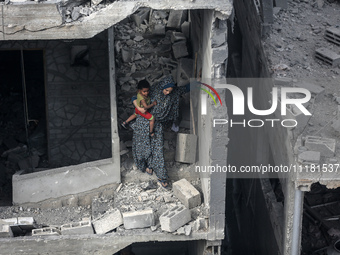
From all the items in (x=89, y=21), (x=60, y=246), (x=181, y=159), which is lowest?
(x=60, y=246)

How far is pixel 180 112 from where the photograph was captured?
1328 cm

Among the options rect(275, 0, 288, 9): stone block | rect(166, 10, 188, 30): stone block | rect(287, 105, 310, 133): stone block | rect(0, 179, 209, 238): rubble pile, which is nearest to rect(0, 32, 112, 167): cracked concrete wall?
rect(166, 10, 188, 30): stone block

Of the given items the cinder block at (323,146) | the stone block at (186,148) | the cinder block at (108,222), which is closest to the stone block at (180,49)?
the stone block at (186,148)

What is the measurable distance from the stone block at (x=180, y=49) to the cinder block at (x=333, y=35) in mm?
2621

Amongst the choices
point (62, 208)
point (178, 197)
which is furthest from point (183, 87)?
point (62, 208)

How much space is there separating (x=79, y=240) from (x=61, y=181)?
111 centimetres

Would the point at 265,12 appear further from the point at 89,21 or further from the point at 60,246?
the point at 60,246

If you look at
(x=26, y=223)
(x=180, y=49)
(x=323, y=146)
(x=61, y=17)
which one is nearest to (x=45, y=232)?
(x=26, y=223)

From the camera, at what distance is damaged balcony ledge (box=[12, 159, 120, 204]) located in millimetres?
12367

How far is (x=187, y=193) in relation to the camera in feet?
39.7

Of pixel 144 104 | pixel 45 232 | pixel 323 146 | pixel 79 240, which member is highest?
pixel 144 104

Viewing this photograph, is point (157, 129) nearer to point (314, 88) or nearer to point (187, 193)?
point (187, 193)

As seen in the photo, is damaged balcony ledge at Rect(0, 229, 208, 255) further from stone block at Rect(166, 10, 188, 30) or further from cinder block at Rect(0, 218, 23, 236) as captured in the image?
stone block at Rect(166, 10, 188, 30)

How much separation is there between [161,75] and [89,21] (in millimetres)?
3379
